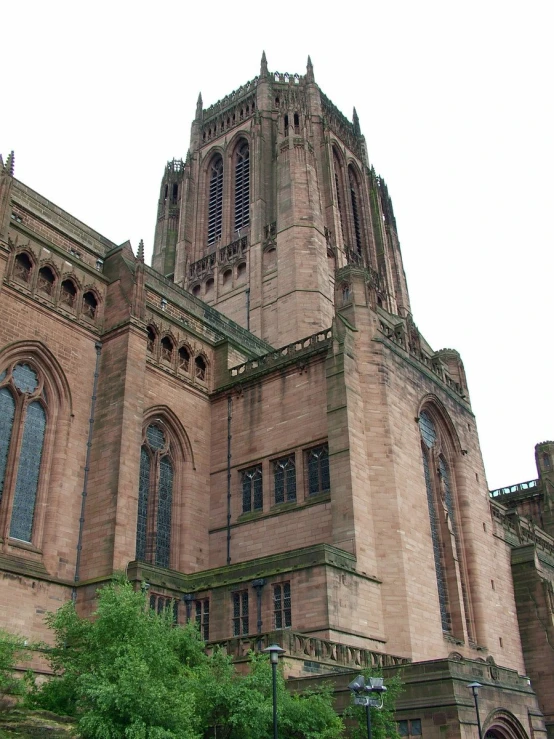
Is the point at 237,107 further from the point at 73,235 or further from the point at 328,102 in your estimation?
the point at 73,235

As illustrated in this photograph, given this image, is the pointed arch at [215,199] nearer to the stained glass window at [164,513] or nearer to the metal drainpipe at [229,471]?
the metal drainpipe at [229,471]

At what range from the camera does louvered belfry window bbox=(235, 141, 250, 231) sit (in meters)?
57.7

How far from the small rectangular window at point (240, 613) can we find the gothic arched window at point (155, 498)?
4323 mm

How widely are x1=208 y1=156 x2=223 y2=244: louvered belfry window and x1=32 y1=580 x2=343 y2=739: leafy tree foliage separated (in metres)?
43.7

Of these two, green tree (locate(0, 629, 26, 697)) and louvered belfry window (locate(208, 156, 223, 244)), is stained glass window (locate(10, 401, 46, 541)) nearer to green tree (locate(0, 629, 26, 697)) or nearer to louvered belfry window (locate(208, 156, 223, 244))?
green tree (locate(0, 629, 26, 697))

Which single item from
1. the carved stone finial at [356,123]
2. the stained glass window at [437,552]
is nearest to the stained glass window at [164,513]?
the stained glass window at [437,552]

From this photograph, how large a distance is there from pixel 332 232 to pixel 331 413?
97.9 feet

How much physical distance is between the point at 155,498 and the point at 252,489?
3.85 m

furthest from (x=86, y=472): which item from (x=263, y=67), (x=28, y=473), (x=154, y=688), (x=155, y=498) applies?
(x=263, y=67)

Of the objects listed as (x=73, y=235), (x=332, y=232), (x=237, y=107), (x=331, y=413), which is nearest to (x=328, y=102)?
(x=237, y=107)

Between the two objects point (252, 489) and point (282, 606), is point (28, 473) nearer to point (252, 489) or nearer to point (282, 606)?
point (252, 489)

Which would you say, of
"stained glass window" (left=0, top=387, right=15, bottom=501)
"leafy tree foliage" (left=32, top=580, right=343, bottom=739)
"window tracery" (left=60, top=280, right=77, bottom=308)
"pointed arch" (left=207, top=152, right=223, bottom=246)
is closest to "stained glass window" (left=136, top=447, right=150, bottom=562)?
"stained glass window" (left=0, top=387, right=15, bottom=501)

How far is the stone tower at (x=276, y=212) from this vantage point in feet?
164

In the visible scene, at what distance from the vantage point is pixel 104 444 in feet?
88.3
